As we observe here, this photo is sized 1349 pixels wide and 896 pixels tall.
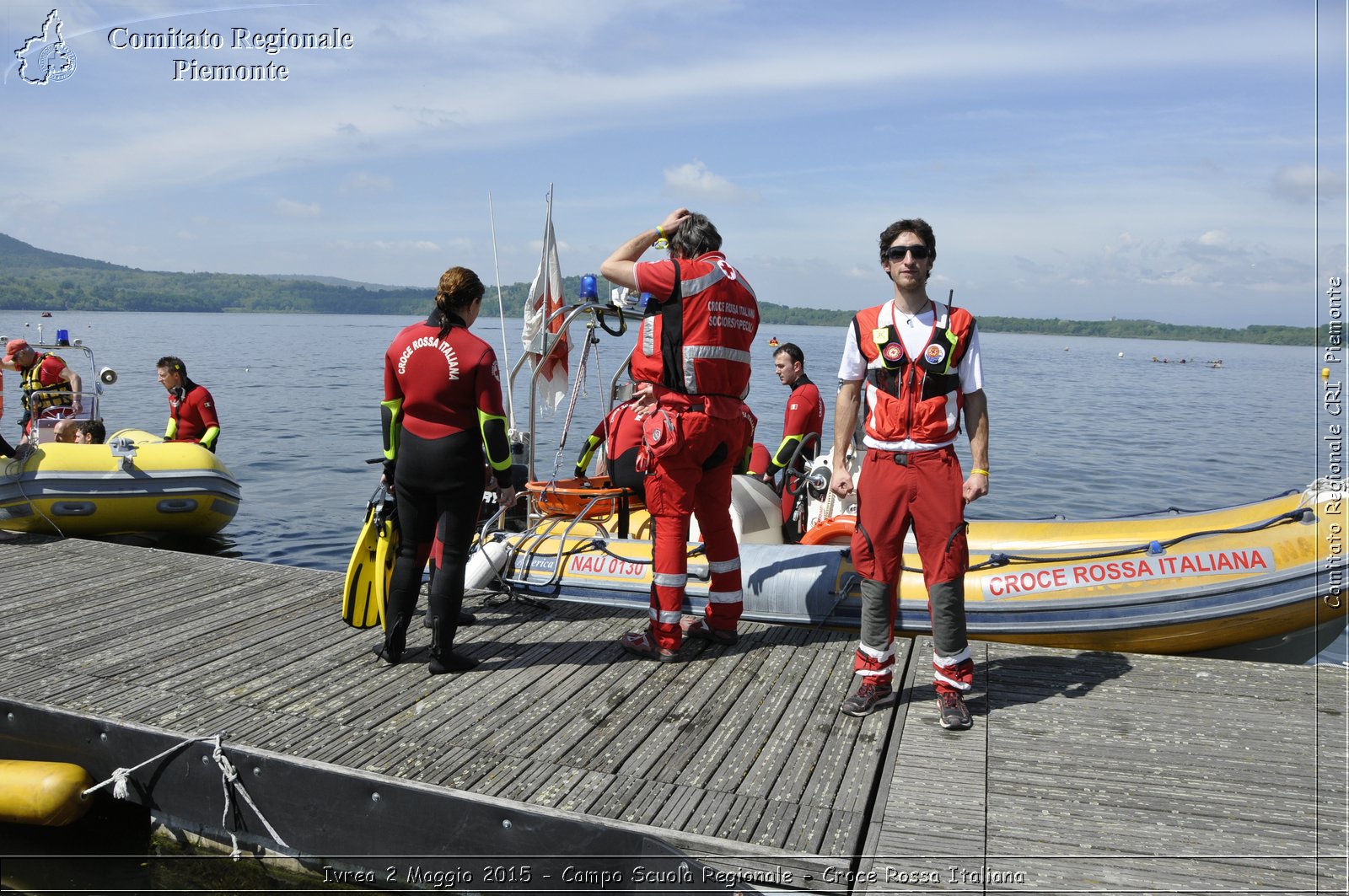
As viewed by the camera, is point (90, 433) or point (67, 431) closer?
point (90, 433)

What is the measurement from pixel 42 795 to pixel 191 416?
20.2 feet

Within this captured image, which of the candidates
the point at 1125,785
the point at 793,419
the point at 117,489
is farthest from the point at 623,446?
the point at 117,489

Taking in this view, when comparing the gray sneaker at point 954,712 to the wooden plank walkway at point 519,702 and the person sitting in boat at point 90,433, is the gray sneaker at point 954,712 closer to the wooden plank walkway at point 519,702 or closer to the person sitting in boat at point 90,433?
the wooden plank walkway at point 519,702

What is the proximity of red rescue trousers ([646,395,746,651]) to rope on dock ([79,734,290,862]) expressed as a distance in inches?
66.2

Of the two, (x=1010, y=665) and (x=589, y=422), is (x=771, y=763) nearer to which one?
(x=1010, y=665)

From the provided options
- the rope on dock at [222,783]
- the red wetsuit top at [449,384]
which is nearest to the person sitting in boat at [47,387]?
the rope on dock at [222,783]

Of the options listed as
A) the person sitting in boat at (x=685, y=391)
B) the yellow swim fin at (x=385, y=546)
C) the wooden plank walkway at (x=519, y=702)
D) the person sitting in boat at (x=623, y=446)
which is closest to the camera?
the wooden plank walkway at (x=519, y=702)

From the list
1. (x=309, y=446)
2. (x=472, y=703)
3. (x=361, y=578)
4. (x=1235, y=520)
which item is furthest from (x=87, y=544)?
(x=309, y=446)

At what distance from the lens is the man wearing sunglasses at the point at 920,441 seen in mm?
3381

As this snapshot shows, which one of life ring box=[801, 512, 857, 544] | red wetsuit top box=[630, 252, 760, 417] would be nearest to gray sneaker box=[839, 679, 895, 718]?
red wetsuit top box=[630, 252, 760, 417]

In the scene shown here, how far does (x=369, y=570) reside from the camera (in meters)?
4.45

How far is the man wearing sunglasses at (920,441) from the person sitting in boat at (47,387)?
9498 millimetres

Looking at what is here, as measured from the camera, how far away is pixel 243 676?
4066 mm

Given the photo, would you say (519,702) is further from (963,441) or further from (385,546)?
(963,441)
